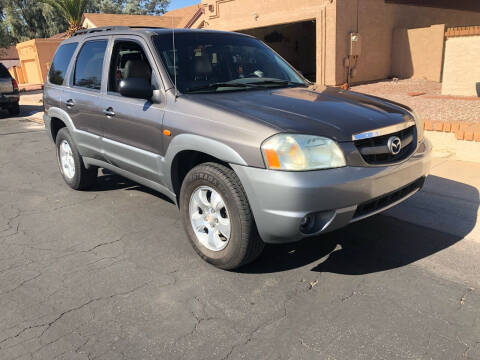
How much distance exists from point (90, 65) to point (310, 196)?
3.43 meters

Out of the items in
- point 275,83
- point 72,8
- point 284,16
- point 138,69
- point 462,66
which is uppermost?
point 72,8

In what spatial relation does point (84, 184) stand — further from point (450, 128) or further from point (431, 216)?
point (450, 128)

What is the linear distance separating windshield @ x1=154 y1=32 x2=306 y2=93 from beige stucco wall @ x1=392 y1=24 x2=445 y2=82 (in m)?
12.4

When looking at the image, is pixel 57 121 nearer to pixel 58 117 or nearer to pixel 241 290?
pixel 58 117

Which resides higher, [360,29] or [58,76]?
[360,29]

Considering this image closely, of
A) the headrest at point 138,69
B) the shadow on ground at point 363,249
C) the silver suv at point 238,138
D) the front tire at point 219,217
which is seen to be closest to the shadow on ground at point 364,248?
the shadow on ground at point 363,249

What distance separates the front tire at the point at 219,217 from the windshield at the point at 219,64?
898 mm

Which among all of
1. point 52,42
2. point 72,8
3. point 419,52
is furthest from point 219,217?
point 52,42

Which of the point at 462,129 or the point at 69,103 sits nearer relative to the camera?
the point at 69,103

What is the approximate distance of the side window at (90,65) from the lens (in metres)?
4.82

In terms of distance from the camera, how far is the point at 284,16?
15.4 metres

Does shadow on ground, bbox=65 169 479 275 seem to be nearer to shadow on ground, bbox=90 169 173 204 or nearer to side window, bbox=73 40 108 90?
shadow on ground, bbox=90 169 173 204

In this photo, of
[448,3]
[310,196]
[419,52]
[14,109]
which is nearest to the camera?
[310,196]

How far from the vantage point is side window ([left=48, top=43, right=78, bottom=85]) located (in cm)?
565
